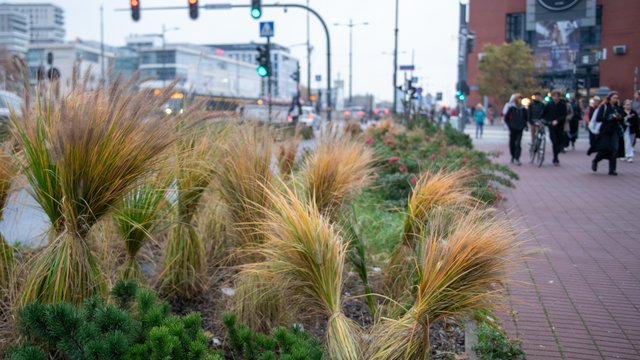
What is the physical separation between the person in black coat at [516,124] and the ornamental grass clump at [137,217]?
13.3 m

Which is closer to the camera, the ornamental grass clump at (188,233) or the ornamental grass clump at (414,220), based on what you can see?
the ornamental grass clump at (414,220)

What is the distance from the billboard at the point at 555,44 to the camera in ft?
186

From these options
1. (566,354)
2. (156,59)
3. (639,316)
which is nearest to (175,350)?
(566,354)

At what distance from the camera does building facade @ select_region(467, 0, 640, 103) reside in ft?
153

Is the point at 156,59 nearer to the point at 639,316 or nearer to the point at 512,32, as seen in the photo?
the point at 512,32

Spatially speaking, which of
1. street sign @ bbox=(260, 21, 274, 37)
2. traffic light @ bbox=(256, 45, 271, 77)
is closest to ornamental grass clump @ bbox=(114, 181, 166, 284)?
street sign @ bbox=(260, 21, 274, 37)

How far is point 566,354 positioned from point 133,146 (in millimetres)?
2807

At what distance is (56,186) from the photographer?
338cm

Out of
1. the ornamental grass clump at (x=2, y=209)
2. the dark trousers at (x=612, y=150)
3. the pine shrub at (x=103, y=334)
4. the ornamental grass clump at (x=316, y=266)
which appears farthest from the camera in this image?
the dark trousers at (x=612, y=150)

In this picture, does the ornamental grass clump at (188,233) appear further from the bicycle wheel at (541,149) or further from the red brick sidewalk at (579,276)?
the bicycle wheel at (541,149)

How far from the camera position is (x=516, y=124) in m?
16.2

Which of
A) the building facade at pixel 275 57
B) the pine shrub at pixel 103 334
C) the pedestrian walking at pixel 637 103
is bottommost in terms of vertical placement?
the pine shrub at pixel 103 334

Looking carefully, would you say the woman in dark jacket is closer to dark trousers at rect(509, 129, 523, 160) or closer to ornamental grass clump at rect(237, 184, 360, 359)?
dark trousers at rect(509, 129, 523, 160)

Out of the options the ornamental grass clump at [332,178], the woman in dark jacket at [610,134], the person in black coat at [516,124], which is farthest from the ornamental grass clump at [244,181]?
the person in black coat at [516,124]
